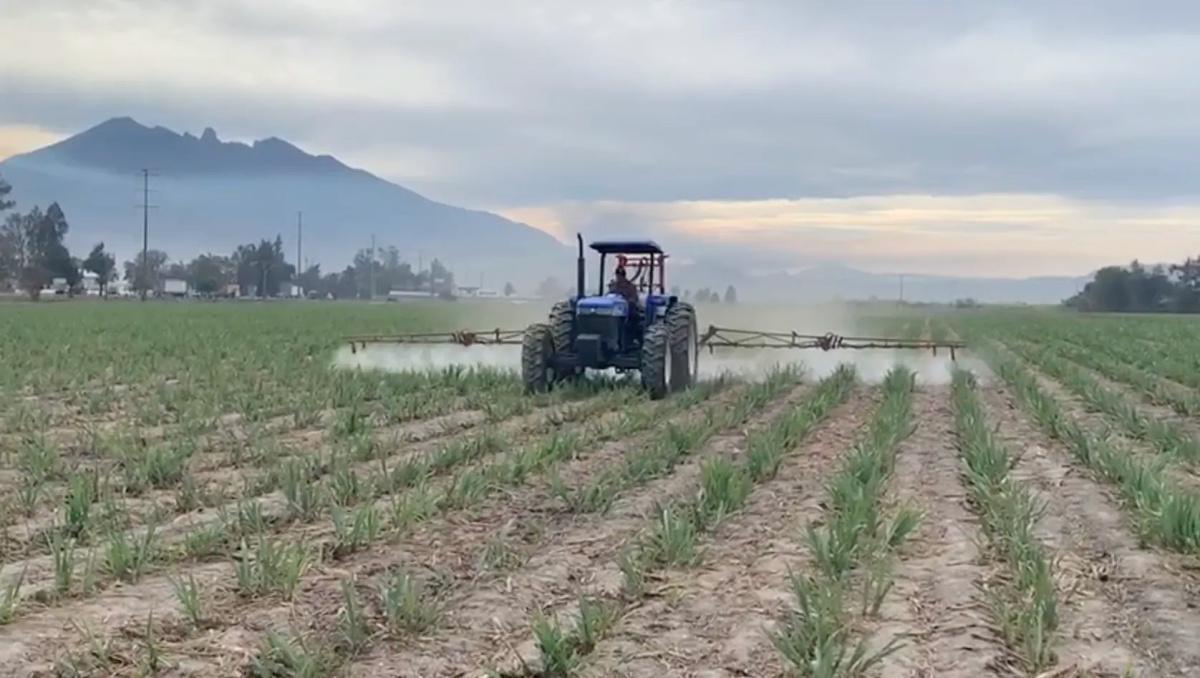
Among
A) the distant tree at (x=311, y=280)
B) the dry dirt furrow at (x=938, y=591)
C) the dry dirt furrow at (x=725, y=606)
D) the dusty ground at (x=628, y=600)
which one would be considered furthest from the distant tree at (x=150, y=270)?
the dry dirt furrow at (x=725, y=606)

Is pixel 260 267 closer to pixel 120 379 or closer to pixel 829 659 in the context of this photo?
pixel 120 379

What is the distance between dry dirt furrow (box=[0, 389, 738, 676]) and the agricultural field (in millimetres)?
20

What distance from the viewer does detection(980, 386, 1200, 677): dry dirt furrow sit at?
179 inches

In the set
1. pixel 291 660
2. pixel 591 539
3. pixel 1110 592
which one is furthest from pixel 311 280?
pixel 291 660

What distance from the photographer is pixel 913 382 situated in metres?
15.8

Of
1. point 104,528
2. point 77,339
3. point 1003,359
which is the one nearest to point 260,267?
point 77,339

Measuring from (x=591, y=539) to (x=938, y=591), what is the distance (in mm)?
1889

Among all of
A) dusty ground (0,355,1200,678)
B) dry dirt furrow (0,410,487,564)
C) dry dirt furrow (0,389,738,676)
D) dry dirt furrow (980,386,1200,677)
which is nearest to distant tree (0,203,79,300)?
dry dirt furrow (0,410,487,564)

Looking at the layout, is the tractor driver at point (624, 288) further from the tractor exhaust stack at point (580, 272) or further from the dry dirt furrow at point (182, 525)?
the dry dirt furrow at point (182, 525)

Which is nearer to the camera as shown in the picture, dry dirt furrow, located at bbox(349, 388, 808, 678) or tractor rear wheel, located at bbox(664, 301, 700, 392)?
dry dirt furrow, located at bbox(349, 388, 808, 678)

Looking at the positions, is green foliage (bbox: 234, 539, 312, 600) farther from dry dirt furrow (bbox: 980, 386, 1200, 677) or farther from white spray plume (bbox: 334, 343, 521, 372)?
white spray plume (bbox: 334, 343, 521, 372)

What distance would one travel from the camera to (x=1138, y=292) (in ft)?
304

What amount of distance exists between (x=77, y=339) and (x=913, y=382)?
58.0 ft

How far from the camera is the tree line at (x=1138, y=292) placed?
91.9m
